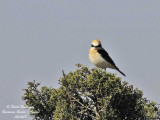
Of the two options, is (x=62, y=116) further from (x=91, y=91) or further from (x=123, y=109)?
(x=123, y=109)

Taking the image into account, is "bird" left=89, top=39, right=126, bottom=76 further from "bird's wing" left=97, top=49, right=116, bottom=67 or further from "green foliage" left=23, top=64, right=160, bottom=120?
"green foliage" left=23, top=64, right=160, bottom=120

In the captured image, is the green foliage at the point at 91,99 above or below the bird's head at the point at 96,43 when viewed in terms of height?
below

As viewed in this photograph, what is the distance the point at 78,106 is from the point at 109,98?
5.64ft

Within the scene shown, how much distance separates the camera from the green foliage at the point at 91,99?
749 inches

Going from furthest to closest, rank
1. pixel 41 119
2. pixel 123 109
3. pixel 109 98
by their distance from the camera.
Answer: pixel 41 119 → pixel 123 109 → pixel 109 98

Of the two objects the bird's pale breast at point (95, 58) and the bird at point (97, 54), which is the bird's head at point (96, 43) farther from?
the bird's pale breast at point (95, 58)

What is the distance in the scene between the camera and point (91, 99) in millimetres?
19797

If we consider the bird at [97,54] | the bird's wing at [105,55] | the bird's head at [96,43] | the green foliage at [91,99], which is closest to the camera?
the green foliage at [91,99]

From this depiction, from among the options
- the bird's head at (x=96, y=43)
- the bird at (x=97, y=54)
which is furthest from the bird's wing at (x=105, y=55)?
the bird's head at (x=96, y=43)

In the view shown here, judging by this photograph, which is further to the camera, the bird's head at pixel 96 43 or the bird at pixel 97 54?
the bird at pixel 97 54

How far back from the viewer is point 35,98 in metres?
21.7

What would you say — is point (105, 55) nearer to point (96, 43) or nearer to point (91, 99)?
point (96, 43)

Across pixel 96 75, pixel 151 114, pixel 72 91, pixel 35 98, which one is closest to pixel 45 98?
pixel 35 98

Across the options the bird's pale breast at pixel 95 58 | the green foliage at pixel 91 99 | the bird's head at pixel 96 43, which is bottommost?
the green foliage at pixel 91 99
